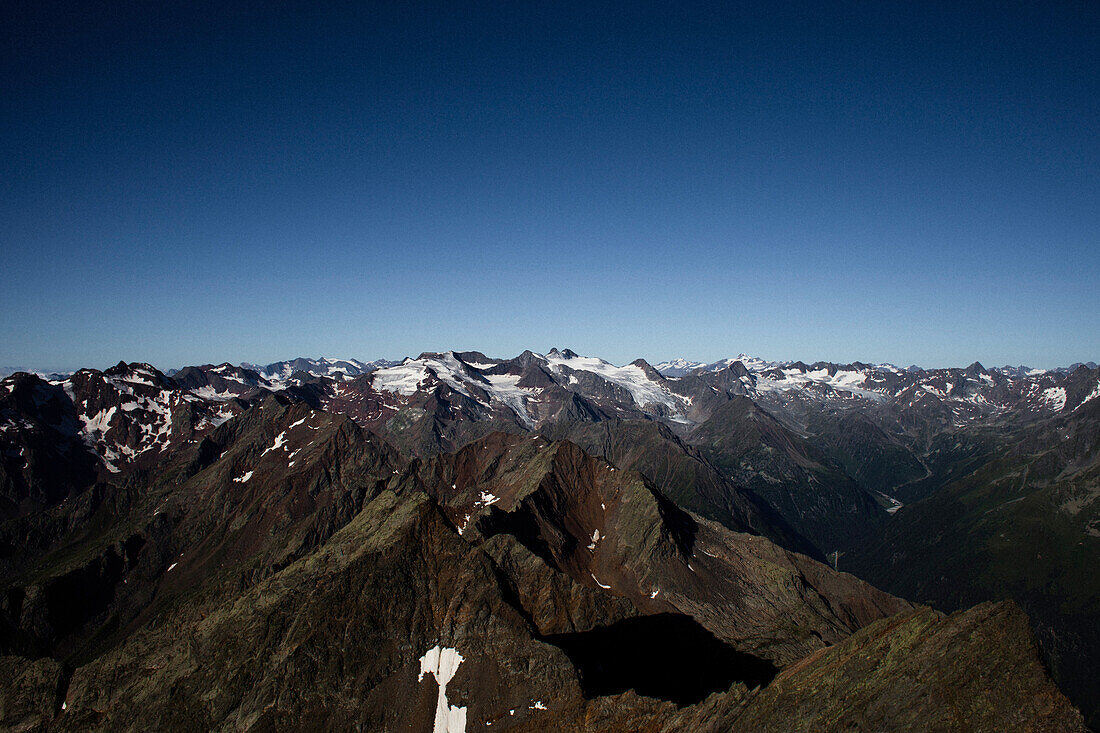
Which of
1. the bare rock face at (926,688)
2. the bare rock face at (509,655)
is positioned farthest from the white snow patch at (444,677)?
the bare rock face at (926,688)

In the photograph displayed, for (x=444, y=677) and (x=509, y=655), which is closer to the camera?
(x=444, y=677)

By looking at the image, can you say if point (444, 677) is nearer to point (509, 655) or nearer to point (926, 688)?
point (509, 655)

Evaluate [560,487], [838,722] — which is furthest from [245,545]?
[838,722]

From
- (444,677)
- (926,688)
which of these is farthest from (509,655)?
(926,688)

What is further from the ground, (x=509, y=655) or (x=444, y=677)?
(x=509, y=655)

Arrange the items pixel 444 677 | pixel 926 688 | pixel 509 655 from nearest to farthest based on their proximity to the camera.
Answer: pixel 926 688 < pixel 444 677 < pixel 509 655

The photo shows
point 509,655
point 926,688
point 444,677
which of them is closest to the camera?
point 926,688

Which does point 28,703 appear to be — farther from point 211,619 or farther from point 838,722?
point 838,722

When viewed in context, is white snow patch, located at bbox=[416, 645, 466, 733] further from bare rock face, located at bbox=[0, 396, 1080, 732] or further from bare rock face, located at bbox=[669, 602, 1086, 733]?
bare rock face, located at bbox=[669, 602, 1086, 733]

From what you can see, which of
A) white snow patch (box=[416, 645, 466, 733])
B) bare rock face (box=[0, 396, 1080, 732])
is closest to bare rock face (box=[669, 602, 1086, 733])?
bare rock face (box=[0, 396, 1080, 732])
